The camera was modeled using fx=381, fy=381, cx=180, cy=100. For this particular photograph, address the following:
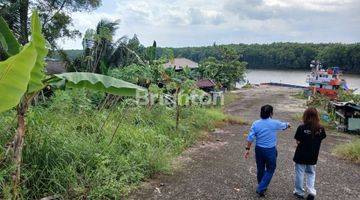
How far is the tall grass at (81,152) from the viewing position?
192 inches

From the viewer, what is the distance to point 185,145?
862 centimetres

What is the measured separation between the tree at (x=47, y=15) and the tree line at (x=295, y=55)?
3642cm

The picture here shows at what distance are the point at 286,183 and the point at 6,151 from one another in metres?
4.33

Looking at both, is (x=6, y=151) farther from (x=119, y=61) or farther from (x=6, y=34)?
(x=119, y=61)

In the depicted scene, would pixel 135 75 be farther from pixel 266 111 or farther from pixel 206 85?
pixel 206 85

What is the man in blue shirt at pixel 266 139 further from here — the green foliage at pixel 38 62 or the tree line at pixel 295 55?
the tree line at pixel 295 55

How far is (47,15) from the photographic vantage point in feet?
65.0

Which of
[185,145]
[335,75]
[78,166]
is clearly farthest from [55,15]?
[335,75]

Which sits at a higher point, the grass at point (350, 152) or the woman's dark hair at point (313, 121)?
the woman's dark hair at point (313, 121)

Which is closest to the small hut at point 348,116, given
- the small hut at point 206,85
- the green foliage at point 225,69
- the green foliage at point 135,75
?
the green foliage at point 135,75

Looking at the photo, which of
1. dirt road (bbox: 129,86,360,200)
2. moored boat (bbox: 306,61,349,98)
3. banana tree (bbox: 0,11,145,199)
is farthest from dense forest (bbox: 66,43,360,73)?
banana tree (bbox: 0,11,145,199)

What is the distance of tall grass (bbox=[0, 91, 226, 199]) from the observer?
16.0 feet

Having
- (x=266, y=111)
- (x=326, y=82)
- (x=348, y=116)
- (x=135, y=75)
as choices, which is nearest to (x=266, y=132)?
(x=266, y=111)

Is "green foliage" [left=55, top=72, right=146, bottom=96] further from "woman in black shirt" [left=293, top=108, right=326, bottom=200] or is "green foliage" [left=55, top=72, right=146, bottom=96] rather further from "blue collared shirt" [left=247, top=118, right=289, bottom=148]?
"woman in black shirt" [left=293, top=108, right=326, bottom=200]
